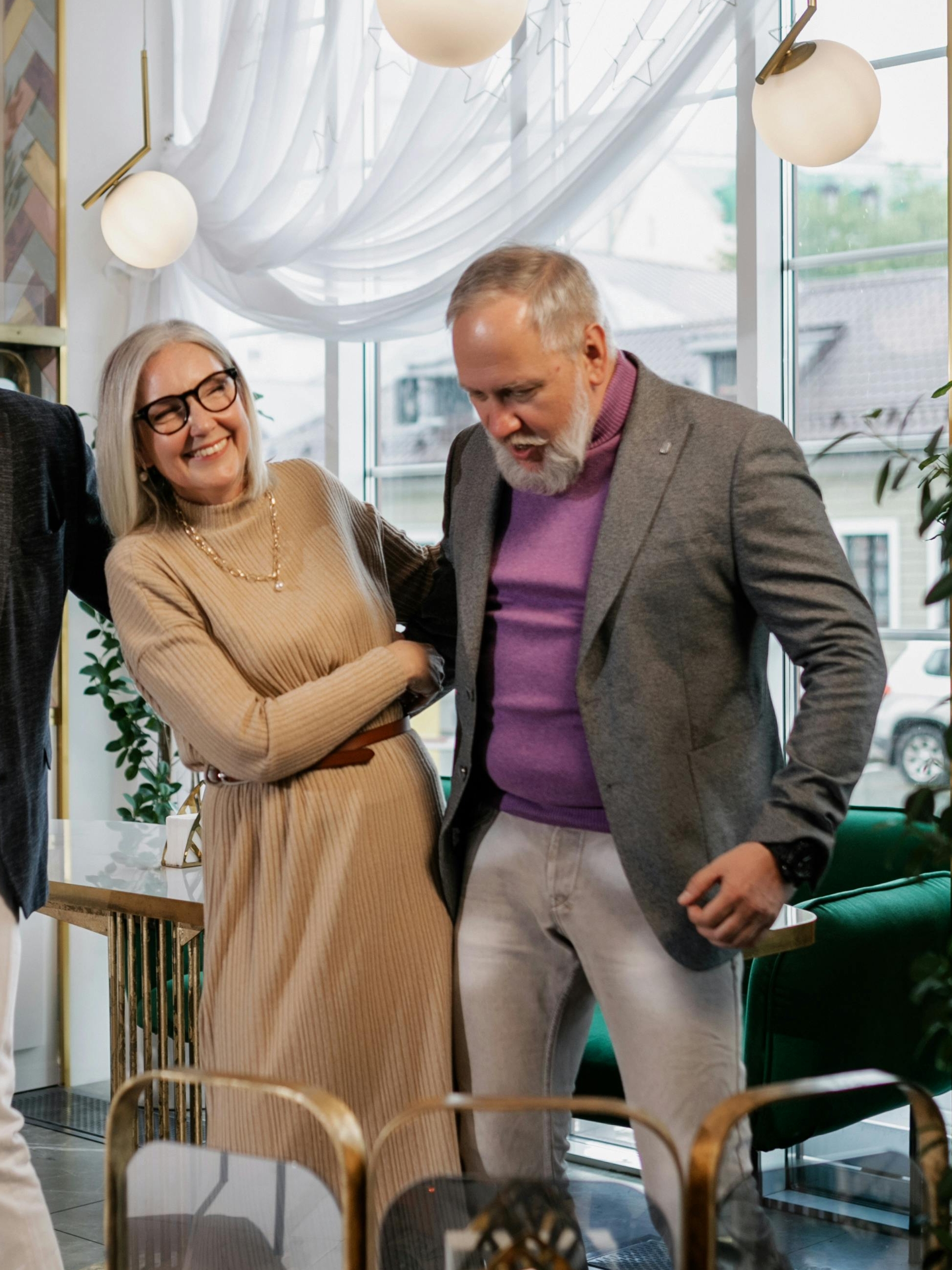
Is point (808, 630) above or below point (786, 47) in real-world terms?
below

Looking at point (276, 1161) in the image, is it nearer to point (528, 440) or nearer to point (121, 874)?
point (528, 440)

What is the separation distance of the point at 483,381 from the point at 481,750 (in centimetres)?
49

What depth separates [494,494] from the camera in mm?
1960

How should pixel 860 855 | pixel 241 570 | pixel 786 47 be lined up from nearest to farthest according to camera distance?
1. pixel 241 570
2. pixel 786 47
3. pixel 860 855

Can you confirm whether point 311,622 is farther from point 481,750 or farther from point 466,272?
point 466,272

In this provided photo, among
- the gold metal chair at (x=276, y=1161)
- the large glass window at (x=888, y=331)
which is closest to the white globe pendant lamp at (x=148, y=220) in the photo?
the large glass window at (x=888, y=331)

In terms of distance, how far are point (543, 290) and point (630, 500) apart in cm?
28

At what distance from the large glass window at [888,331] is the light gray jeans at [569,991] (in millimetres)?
2002

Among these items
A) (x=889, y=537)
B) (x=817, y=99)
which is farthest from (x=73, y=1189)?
(x=817, y=99)

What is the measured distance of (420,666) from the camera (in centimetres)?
207

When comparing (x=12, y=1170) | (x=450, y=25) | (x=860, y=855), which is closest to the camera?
(x=12, y=1170)

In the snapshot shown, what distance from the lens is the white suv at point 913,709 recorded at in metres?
3.75

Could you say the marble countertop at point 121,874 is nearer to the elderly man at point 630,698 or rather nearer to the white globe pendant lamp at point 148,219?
the elderly man at point 630,698

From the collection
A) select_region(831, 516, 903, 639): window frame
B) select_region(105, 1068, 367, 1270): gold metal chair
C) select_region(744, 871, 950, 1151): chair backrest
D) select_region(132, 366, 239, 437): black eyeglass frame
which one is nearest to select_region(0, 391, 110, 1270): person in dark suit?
select_region(132, 366, 239, 437): black eyeglass frame
